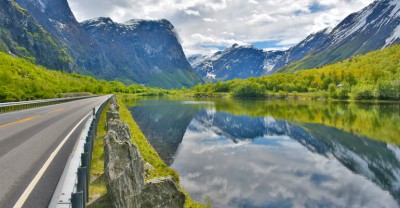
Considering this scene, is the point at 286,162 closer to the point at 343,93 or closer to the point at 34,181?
the point at 34,181

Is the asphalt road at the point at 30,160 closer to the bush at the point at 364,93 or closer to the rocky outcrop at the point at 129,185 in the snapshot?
the rocky outcrop at the point at 129,185

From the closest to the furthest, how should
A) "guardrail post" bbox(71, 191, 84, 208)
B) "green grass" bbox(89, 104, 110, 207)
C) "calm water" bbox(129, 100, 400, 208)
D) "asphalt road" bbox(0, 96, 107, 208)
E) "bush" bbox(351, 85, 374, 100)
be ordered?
"guardrail post" bbox(71, 191, 84, 208), "asphalt road" bbox(0, 96, 107, 208), "green grass" bbox(89, 104, 110, 207), "calm water" bbox(129, 100, 400, 208), "bush" bbox(351, 85, 374, 100)

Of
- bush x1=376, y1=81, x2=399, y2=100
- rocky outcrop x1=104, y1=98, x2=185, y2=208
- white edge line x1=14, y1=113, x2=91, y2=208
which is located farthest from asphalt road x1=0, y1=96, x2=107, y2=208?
bush x1=376, y1=81, x2=399, y2=100

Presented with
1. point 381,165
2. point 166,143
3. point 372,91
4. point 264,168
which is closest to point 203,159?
point 264,168

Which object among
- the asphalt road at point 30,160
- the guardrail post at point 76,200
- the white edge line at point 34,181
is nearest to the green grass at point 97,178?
the asphalt road at point 30,160

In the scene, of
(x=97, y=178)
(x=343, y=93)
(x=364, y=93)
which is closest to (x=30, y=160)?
(x=97, y=178)

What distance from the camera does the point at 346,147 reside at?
41750mm

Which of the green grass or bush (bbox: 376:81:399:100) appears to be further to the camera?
bush (bbox: 376:81:399:100)

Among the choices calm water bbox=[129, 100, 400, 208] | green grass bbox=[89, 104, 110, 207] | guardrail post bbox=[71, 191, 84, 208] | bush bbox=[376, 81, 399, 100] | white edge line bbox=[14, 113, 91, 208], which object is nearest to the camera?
guardrail post bbox=[71, 191, 84, 208]

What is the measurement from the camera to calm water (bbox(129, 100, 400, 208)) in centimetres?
2283

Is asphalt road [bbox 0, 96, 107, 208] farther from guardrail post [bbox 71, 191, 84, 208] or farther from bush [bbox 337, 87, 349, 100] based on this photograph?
bush [bbox 337, 87, 349, 100]

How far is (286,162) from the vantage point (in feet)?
109

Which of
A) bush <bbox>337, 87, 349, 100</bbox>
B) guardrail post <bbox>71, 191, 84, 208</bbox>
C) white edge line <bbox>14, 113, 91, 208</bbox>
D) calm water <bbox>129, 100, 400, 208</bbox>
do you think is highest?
guardrail post <bbox>71, 191, 84, 208</bbox>

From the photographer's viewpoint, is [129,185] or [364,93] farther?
[364,93]
